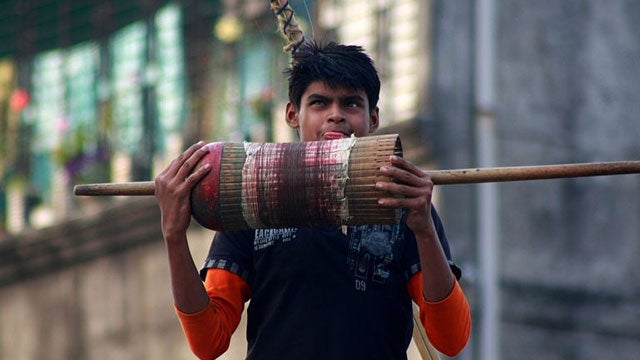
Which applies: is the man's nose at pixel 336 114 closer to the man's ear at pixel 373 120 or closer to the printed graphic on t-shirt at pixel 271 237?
the man's ear at pixel 373 120

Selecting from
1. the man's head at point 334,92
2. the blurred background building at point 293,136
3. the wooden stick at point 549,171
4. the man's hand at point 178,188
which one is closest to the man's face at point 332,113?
the man's head at point 334,92

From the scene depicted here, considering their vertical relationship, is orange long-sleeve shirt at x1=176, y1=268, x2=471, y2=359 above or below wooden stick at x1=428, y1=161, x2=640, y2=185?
below

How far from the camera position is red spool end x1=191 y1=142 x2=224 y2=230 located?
165 inches

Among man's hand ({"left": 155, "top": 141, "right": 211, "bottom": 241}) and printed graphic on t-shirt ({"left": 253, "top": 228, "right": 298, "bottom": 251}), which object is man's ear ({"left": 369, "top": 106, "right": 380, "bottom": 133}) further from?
man's hand ({"left": 155, "top": 141, "right": 211, "bottom": 241})

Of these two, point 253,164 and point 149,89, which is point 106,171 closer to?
point 149,89

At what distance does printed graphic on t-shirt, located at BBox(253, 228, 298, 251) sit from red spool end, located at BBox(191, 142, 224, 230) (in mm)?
257

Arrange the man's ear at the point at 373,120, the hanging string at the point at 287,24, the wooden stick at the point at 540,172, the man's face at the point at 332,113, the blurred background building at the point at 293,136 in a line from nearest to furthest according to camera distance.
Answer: the wooden stick at the point at 540,172 < the man's face at the point at 332,113 < the man's ear at the point at 373,120 < the hanging string at the point at 287,24 < the blurred background building at the point at 293,136

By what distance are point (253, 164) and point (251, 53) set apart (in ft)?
A: 35.6

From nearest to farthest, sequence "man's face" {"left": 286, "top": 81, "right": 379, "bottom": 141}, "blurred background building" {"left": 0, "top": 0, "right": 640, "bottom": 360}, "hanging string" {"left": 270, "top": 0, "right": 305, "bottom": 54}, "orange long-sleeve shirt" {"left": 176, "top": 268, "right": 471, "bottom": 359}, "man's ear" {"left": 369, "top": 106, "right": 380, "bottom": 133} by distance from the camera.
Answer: "orange long-sleeve shirt" {"left": 176, "top": 268, "right": 471, "bottom": 359}
"man's face" {"left": 286, "top": 81, "right": 379, "bottom": 141}
"man's ear" {"left": 369, "top": 106, "right": 380, "bottom": 133}
"hanging string" {"left": 270, "top": 0, "right": 305, "bottom": 54}
"blurred background building" {"left": 0, "top": 0, "right": 640, "bottom": 360}

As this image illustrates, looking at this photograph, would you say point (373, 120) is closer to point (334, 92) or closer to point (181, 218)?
point (334, 92)

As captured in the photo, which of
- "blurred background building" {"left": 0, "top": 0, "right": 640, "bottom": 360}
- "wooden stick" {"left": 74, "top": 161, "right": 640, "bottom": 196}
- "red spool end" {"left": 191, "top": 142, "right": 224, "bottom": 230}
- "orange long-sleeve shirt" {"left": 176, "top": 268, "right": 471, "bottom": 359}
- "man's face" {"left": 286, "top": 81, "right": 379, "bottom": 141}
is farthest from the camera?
"blurred background building" {"left": 0, "top": 0, "right": 640, "bottom": 360}

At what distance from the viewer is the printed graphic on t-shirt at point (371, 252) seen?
4.37 m

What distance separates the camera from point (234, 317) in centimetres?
455

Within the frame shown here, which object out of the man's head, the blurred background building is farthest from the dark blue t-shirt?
the blurred background building
